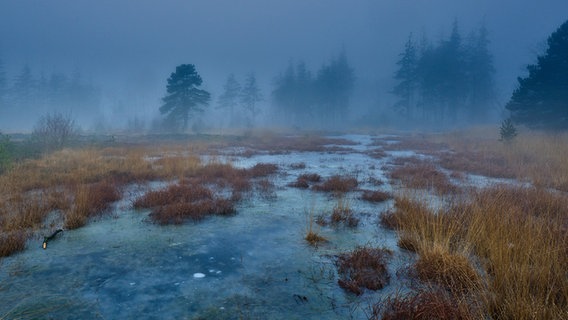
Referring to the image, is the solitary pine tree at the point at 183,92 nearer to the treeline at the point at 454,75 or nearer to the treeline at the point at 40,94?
the treeline at the point at 454,75

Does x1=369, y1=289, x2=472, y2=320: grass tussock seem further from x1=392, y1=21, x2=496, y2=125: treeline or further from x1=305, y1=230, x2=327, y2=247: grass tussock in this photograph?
x1=392, y1=21, x2=496, y2=125: treeline

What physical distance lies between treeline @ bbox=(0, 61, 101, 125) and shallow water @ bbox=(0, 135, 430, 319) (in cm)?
7498

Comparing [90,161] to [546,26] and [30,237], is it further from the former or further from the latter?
[546,26]

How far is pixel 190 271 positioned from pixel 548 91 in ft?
104

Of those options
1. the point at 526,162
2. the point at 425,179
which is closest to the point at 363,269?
the point at 425,179

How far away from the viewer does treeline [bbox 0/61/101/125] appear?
219 ft

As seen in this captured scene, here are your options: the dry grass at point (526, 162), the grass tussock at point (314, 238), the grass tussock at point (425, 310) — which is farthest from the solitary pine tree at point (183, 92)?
the grass tussock at point (425, 310)

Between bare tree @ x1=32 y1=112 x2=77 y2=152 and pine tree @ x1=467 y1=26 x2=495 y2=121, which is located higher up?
pine tree @ x1=467 y1=26 x2=495 y2=121

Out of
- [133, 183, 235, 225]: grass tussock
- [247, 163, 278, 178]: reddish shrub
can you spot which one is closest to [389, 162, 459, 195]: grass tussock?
[247, 163, 278, 178]: reddish shrub

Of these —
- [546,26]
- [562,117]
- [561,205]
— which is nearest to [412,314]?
[561,205]

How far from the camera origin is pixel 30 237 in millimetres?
6086

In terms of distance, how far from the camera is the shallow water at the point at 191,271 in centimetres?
378

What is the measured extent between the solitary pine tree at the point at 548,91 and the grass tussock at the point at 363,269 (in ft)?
92.9

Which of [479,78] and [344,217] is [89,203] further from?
[479,78]
